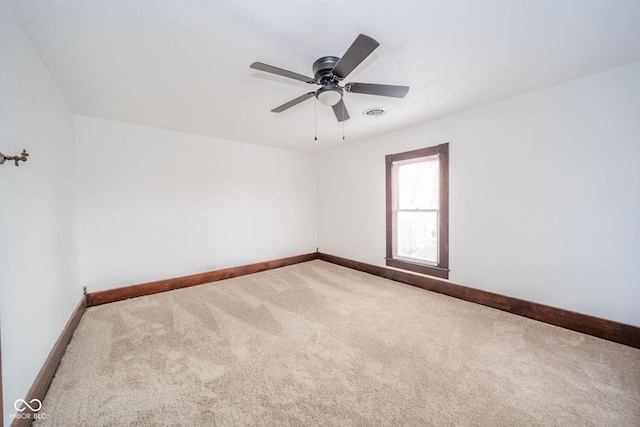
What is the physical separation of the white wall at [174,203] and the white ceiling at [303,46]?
2.21 ft

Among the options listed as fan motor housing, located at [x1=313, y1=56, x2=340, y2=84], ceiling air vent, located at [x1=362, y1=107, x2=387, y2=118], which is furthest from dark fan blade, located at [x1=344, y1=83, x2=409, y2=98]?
ceiling air vent, located at [x1=362, y1=107, x2=387, y2=118]

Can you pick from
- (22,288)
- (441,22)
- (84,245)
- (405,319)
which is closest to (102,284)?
(84,245)

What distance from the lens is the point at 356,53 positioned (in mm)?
1439

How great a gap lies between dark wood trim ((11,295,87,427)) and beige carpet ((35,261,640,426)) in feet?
0.21

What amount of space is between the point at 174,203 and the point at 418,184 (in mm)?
3875

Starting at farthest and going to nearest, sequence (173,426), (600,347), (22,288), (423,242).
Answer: (423,242) → (600,347) → (22,288) → (173,426)

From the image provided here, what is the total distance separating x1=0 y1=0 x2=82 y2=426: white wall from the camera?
132 centimetres

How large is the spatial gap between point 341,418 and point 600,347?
8.02ft

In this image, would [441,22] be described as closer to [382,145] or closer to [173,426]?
[382,145]

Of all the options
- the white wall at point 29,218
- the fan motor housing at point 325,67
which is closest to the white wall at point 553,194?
the fan motor housing at point 325,67

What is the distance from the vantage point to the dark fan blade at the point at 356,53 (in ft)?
4.33

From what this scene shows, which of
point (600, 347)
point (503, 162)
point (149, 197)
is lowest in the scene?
point (600, 347)

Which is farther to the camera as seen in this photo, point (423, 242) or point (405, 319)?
point (423, 242)

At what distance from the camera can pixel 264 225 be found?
184 inches
